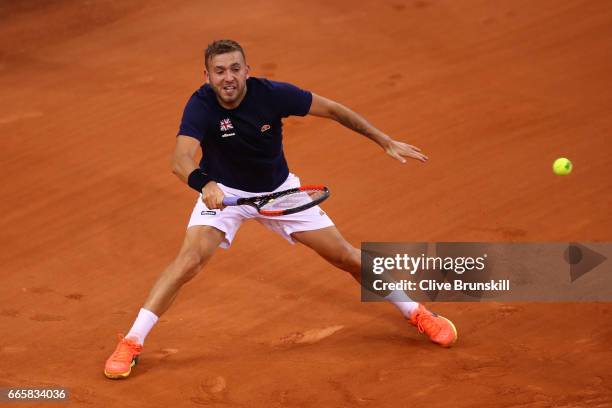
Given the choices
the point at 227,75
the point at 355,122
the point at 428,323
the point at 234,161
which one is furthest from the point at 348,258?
the point at 227,75

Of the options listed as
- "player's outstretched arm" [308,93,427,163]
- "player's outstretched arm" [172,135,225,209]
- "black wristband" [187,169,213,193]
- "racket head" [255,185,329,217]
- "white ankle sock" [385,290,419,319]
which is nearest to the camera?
"black wristband" [187,169,213,193]

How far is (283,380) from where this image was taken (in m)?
6.95

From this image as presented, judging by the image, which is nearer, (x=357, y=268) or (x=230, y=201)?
(x=230, y=201)

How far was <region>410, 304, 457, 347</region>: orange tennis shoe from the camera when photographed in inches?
292

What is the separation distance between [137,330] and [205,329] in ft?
2.82

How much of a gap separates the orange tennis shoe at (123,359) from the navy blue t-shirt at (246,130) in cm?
124

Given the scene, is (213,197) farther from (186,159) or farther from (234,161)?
(234,161)

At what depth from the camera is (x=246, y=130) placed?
707 cm

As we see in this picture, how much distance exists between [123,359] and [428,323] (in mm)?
2110

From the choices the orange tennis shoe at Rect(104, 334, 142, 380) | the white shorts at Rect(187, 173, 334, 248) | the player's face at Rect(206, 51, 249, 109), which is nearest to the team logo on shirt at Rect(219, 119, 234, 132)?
the player's face at Rect(206, 51, 249, 109)

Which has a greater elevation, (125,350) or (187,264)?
(187,264)

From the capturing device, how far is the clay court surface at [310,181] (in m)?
7.05

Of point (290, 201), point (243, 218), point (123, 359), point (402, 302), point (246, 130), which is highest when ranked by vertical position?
point (246, 130)

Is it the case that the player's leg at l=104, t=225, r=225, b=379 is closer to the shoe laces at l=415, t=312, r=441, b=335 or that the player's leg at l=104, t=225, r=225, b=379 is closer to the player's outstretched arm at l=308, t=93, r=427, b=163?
the player's outstretched arm at l=308, t=93, r=427, b=163
